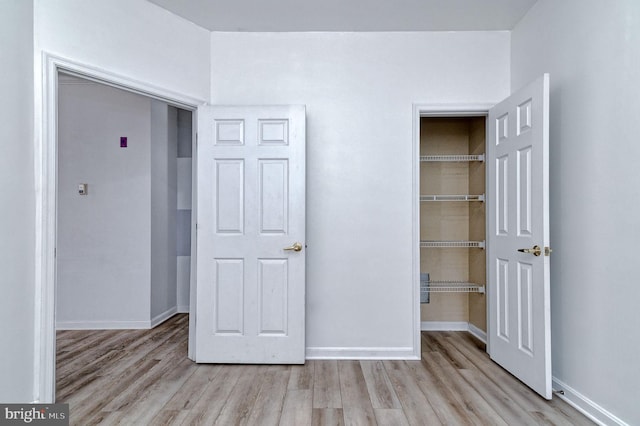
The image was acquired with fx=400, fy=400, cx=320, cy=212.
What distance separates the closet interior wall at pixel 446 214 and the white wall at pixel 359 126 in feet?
2.97

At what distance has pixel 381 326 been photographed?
135 inches

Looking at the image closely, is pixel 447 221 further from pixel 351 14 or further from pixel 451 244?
pixel 351 14

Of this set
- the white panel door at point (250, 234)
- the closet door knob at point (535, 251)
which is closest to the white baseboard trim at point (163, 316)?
the white panel door at point (250, 234)

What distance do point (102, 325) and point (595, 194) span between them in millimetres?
4579

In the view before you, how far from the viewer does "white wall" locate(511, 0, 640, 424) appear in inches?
83.0

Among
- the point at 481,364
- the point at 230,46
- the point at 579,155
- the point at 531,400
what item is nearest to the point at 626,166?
the point at 579,155

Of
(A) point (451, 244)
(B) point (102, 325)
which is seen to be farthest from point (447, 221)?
(B) point (102, 325)

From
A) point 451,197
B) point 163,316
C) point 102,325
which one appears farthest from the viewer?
point 163,316

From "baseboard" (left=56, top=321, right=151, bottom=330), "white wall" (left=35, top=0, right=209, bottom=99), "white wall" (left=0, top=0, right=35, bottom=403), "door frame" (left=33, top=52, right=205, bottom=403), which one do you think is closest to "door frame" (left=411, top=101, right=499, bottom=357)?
"white wall" (left=35, top=0, right=209, bottom=99)

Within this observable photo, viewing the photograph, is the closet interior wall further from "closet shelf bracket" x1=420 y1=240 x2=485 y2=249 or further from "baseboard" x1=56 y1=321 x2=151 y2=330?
"baseboard" x1=56 y1=321 x2=151 y2=330

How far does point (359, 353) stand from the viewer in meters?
3.39

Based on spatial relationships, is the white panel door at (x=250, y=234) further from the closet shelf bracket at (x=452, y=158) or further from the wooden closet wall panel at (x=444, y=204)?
the wooden closet wall panel at (x=444, y=204)

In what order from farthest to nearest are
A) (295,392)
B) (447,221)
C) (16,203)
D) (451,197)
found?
(447,221)
(451,197)
(295,392)
(16,203)

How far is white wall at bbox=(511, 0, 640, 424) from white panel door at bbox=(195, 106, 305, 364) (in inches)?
73.3
